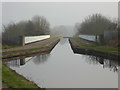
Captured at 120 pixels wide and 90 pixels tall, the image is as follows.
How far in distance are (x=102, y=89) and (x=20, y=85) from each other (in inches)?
147

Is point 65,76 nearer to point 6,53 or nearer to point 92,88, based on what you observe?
point 92,88

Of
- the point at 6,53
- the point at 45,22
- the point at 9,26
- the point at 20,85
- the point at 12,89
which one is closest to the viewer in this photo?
the point at 12,89

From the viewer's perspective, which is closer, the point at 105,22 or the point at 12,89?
the point at 12,89

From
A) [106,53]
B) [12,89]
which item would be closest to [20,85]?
[12,89]

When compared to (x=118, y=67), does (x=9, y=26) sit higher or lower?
higher

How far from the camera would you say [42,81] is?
10.6m

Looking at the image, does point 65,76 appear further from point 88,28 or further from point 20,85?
point 88,28

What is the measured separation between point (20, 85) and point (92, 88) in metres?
3.35

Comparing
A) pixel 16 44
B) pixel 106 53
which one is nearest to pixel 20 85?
pixel 106 53

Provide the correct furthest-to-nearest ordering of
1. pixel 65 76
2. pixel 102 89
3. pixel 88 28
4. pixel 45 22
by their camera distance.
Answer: pixel 45 22 → pixel 88 28 → pixel 65 76 → pixel 102 89

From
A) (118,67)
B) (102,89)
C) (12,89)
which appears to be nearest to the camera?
(12,89)

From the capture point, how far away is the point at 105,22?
49438mm

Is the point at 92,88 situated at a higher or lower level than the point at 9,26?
lower

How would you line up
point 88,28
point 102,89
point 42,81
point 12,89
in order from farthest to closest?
point 88,28 → point 42,81 → point 102,89 → point 12,89
